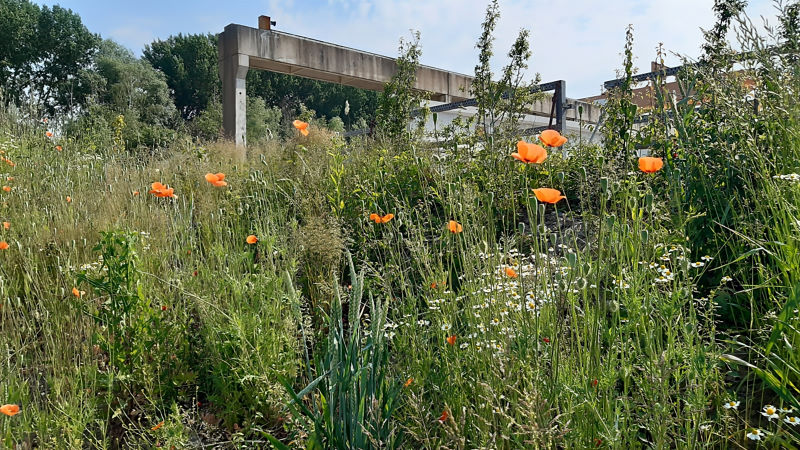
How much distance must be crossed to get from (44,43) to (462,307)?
117 feet

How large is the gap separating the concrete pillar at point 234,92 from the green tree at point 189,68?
99.9 feet

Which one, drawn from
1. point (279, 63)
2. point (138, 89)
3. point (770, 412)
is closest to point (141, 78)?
point (138, 89)

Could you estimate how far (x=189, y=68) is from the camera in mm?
37812

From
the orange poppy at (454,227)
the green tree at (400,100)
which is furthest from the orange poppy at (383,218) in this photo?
the green tree at (400,100)

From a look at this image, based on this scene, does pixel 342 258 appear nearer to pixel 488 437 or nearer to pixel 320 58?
pixel 488 437

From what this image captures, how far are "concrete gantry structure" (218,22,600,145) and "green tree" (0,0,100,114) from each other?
997 inches

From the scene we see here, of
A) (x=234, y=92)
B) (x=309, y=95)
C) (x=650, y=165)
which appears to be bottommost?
(x=650, y=165)

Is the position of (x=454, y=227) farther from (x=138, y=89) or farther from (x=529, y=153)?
(x=138, y=89)

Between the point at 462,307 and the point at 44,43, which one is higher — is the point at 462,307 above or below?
below

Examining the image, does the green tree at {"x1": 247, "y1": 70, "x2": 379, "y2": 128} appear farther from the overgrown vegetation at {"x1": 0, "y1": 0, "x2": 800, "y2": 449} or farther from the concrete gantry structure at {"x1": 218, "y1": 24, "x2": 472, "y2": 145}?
the overgrown vegetation at {"x1": 0, "y1": 0, "x2": 800, "y2": 449}

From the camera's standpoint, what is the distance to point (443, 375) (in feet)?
6.04

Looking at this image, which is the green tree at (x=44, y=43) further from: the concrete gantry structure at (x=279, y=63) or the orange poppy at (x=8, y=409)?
the orange poppy at (x=8, y=409)

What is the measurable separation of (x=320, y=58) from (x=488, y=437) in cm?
741

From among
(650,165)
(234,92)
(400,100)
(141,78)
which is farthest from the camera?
(141,78)
